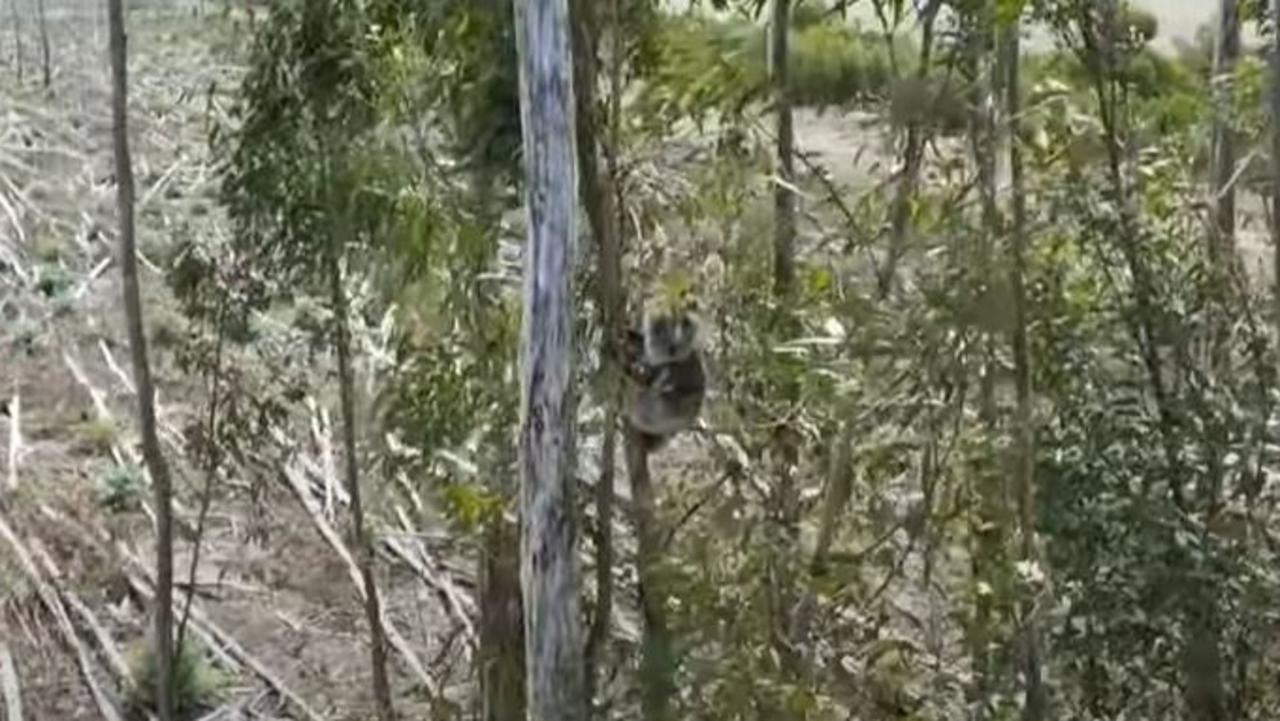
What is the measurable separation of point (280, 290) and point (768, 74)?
4.18 feet

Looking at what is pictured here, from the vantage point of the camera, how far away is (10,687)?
5441 millimetres

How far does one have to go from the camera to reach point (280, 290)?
443 cm

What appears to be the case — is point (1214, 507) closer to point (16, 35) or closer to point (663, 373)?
point (663, 373)

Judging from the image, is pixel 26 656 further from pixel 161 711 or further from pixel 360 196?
pixel 360 196

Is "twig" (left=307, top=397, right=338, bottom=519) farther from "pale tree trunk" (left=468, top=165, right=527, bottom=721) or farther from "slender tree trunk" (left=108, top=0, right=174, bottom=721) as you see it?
"pale tree trunk" (left=468, top=165, right=527, bottom=721)

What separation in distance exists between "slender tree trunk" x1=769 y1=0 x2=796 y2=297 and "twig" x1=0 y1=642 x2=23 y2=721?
273 cm

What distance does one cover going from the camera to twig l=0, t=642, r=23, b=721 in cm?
538

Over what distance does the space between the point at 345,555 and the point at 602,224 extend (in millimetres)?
2814

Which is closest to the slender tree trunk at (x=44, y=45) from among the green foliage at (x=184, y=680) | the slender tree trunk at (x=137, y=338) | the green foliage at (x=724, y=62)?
the green foliage at (x=184, y=680)

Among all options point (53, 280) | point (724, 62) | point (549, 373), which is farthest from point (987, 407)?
point (53, 280)

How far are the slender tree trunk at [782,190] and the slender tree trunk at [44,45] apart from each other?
6768 mm

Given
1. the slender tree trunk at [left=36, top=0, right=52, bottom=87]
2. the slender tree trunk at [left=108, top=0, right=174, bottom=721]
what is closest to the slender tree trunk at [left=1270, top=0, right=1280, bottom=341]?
the slender tree trunk at [left=108, top=0, right=174, bottom=721]

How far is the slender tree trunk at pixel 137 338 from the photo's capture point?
4129 mm

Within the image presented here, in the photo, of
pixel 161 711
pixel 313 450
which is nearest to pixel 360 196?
pixel 161 711
